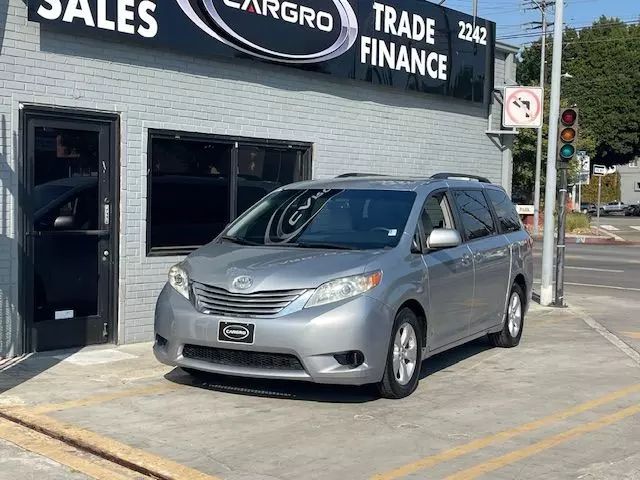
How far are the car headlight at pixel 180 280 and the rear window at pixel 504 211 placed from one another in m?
3.94

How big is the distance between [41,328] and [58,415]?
2430 mm

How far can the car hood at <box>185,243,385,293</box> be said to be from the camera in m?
6.51

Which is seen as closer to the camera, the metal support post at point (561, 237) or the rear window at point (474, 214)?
the rear window at point (474, 214)

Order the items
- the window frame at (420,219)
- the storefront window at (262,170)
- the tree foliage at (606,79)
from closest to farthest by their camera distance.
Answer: the window frame at (420,219), the storefront window at (262,170), the tree foliage at (606,79)

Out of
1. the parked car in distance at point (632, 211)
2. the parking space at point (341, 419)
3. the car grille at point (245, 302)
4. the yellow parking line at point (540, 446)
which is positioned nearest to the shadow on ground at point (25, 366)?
the parking space at point (341, 419)

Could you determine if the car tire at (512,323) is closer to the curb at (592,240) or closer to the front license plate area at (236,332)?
the front license plate area at (236,332)

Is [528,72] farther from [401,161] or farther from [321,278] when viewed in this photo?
[321,278]

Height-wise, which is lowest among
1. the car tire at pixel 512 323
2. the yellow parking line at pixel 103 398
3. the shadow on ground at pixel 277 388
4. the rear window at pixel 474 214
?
the yellow parking line at pixel 103 398

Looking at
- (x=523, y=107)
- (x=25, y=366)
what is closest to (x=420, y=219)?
A: (x=25, y=366)

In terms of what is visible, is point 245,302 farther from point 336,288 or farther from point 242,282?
point 336,288

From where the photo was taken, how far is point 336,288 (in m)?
6.49

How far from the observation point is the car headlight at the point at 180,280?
695 centimetres

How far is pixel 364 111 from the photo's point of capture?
12.2 metres

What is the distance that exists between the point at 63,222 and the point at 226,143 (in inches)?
94.0
